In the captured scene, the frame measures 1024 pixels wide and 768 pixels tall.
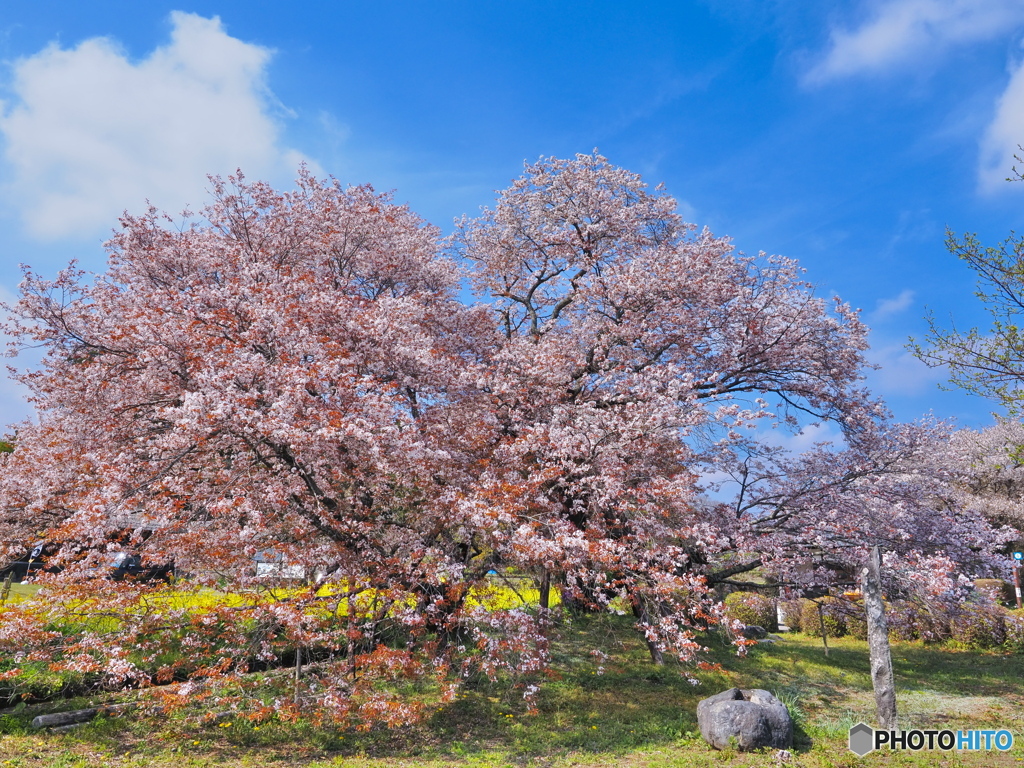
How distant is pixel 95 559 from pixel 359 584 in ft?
12.6

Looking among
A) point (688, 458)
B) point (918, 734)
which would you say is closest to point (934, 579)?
point (918, 734)

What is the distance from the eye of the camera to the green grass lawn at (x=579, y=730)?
8203mm

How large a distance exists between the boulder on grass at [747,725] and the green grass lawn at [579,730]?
19 centimetres

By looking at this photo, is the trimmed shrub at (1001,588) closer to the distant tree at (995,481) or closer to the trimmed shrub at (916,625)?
the trimmed shrub at (916,625)

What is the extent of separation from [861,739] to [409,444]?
759cm

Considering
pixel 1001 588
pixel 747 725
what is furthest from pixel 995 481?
pixel 747 725

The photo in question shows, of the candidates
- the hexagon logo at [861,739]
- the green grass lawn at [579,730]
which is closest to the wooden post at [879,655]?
the hexagon logo at [861,739]

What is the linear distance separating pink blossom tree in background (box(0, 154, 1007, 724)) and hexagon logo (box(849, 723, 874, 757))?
8.13ft

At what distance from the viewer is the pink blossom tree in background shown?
9086 mm

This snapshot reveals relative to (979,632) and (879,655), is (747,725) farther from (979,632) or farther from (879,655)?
(979,632)

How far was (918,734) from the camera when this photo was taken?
29.7 feet

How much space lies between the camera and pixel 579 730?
960 cm

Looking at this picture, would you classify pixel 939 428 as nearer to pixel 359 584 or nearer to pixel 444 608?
pixel 444 608

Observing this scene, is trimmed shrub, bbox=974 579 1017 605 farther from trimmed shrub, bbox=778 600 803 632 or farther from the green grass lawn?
the green grass lawn
